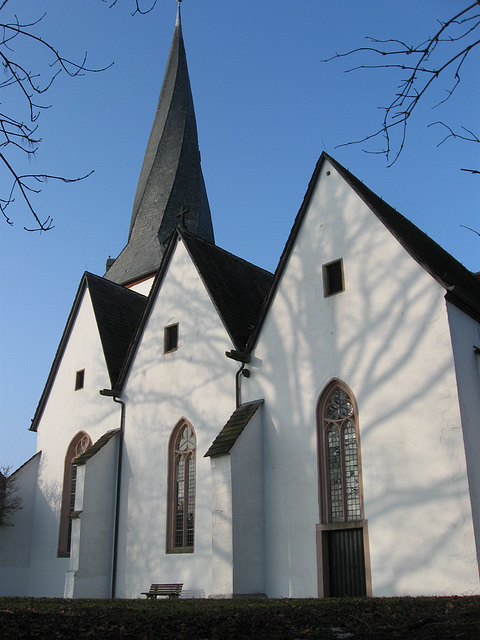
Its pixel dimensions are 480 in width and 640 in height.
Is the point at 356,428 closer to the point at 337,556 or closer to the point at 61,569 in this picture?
the point at 337,556

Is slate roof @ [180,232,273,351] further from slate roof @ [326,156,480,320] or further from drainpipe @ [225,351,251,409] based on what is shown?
slate roof @ [326,156,480,320]

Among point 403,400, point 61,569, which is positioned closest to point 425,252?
point 403,400

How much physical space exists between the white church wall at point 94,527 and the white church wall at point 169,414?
0.43 meters

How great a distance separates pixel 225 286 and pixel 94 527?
7795 millimetres

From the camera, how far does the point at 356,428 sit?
45.9 ft

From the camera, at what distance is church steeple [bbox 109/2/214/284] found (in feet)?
112

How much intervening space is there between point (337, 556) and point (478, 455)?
3649mm

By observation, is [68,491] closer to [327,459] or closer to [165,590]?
[165,590]

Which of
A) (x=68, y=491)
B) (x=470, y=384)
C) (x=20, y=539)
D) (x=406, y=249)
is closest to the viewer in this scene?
(x=470, y=384)

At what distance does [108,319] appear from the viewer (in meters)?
22.9

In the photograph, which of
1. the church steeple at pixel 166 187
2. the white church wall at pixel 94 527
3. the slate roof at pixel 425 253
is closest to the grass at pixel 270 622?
the slate roof at pixel 425 253

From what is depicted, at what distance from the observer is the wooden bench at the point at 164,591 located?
1585 cm

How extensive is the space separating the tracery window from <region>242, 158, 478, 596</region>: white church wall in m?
0.23

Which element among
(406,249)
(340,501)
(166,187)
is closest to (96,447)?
(340,501)
